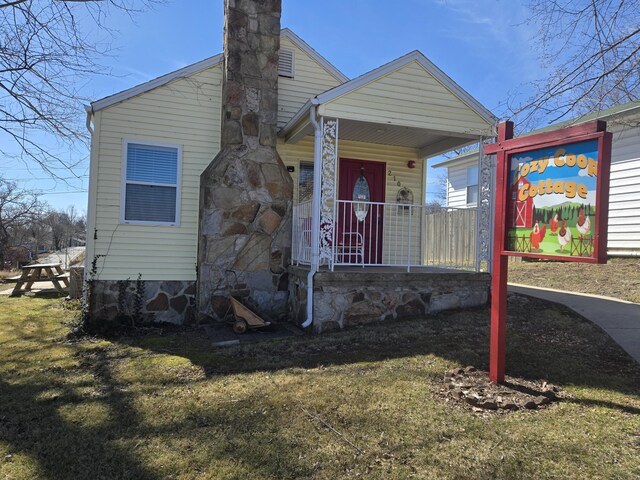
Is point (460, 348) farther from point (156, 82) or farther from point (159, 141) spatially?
point (156, 82)

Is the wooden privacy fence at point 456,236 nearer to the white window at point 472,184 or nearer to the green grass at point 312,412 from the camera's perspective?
the green grass at point 312,412

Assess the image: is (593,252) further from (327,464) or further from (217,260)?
(217,260)

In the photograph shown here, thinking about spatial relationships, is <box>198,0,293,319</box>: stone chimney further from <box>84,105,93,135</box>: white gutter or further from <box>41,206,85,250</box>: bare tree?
<box>41,206,85,250</box>: bare tree

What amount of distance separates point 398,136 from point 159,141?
3886 millimetres

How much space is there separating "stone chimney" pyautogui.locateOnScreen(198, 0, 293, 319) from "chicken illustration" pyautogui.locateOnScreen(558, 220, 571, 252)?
4.34m

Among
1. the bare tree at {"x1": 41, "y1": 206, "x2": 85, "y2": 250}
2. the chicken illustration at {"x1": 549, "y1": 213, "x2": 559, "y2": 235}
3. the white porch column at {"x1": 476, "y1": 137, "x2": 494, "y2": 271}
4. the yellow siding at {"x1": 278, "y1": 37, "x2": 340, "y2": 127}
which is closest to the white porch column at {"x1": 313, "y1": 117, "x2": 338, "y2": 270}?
the yellow siding at {"x1": 278, "y1": 37, "x2": 340, "y2": 127}

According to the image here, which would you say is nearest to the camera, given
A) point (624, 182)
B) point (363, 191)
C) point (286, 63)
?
point (286, 63)

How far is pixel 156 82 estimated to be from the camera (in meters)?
6.54

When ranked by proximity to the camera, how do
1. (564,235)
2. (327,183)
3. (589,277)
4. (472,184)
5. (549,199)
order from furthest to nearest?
(472,184) → (589,277) → (327,183) → (549,199) → (564,235)

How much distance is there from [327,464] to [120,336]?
174 inches

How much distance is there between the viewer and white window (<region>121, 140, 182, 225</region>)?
648 cm

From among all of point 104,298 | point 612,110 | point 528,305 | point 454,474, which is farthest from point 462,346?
point 612,110

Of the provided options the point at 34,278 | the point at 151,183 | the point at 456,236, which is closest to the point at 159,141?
the point at 151,183

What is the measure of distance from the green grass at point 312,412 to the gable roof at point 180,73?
3.49 meters
